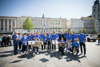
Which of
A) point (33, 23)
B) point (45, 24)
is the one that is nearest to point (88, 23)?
point (45, 24)

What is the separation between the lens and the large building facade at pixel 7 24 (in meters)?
53.5

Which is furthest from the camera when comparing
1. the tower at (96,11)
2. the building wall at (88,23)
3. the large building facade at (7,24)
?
the building wall at (88,23)

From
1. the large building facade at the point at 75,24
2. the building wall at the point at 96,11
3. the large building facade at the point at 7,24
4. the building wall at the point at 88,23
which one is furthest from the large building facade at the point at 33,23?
the building wall at the point at 96,11

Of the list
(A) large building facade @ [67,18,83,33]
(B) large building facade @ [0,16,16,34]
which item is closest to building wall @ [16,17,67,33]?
(B) large building facade @ [0,16,16,34]

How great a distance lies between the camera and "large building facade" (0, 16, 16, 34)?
53469 millimetres

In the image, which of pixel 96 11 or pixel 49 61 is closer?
pixel 49 61

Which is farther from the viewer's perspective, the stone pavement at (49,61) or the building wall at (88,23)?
the building wall at (88,23)

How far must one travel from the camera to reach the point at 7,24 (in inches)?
2133

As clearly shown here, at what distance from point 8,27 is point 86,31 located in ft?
228

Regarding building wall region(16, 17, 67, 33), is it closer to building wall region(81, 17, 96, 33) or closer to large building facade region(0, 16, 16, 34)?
large building facade region(0, 16, 16, 34)

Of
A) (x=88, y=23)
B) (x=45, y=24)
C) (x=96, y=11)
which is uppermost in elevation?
(x=96, y=11)

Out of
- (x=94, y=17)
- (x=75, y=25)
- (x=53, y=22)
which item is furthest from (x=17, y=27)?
(x=94, y=17)

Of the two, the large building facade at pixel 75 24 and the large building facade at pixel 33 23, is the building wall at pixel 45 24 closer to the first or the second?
the large building facade at pixel 33 23

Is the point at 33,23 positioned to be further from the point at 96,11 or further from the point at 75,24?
the point at 96,11
